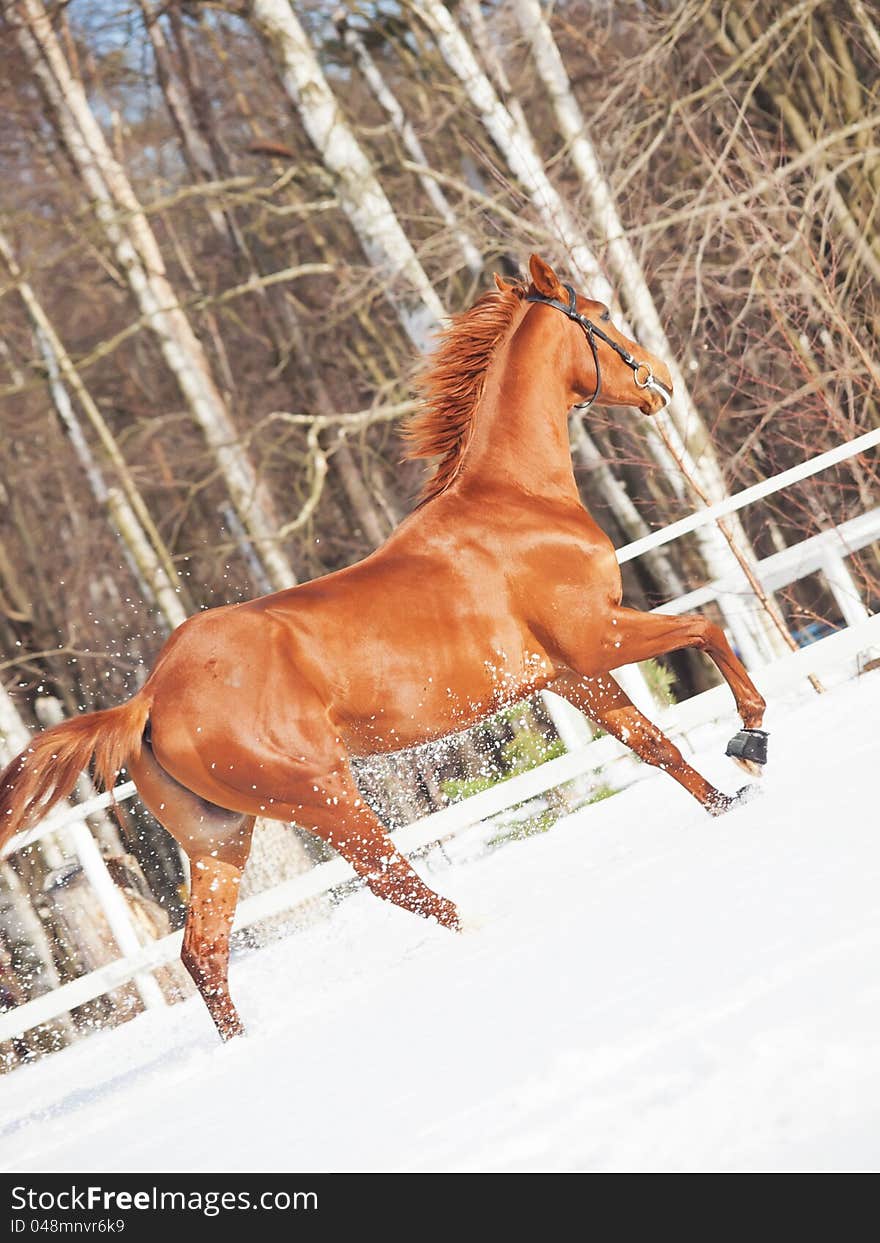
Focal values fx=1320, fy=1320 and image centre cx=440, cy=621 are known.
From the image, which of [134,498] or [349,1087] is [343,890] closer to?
[349,1087]

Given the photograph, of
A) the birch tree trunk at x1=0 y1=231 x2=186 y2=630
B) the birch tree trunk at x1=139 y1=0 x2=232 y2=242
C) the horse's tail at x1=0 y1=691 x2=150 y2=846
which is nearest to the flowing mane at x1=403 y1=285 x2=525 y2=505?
the horse's tail at x1=0 y1=691 x2=150 y2=846

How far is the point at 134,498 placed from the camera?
14.5 m

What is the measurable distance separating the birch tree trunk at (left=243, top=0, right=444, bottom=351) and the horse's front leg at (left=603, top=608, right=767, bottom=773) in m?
5.00

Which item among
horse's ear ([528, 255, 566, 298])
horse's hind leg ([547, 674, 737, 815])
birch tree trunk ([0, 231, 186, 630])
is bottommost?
horse's hind leg ([547, 674, 737, 815])

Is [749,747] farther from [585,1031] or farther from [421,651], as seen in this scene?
[585,1031]

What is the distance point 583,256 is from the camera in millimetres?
9047

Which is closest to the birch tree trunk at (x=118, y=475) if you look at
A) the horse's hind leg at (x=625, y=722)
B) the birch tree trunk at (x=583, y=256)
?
the birch tree trunk at (x=583, y=256)

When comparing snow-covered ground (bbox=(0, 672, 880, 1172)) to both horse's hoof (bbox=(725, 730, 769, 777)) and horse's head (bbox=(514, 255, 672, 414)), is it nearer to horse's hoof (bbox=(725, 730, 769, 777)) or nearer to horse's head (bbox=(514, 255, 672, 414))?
horse's hoof (bbox=(725, 730, 769, 777))

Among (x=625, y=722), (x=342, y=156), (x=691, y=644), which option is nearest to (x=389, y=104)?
(x=342, y=156)

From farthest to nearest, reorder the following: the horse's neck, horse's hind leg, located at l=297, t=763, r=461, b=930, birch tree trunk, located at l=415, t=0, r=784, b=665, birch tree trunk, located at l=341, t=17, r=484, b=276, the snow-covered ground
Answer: birch tree trunk, located at l=341, t=17, r=484, b=276
birch tree trunk, located at l=415, t=0, r=784, b=665
the horse's neck
horse's hind leg, located at l=297, t=763, r=461, b=930
the snow-covered ground

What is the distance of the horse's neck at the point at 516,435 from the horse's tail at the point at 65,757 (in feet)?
4.89

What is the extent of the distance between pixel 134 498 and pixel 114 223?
12.9 ft

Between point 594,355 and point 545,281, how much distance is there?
34 cm

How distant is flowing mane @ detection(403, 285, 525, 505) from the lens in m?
4.98
